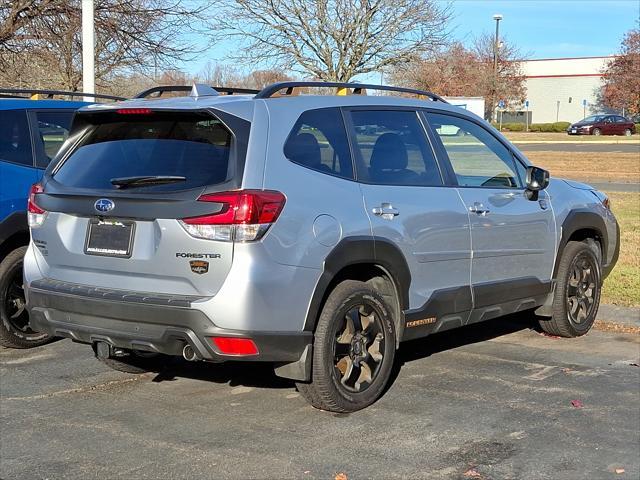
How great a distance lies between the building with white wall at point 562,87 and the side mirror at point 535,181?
81.9m

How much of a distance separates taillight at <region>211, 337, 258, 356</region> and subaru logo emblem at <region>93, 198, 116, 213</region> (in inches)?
36.8

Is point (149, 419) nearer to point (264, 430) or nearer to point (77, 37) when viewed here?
point (264, 430)

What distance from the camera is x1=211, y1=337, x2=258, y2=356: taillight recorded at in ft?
14.7

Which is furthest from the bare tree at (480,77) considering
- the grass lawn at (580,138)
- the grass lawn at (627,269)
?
the grass lawn at (627,269)

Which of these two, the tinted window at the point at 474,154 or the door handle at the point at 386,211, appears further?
the tinted window at the point at 474,154

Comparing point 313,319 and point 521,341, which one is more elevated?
point 313,319

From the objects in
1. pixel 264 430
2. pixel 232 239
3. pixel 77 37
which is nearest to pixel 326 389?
pixel 264 430

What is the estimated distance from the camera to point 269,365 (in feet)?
20.9

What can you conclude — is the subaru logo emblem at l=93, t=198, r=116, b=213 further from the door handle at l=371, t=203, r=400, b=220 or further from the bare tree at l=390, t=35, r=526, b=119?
the bare tree at l=390, t=35, r=526, b=119

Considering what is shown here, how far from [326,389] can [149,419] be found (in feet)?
3.55

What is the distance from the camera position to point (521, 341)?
7.09m

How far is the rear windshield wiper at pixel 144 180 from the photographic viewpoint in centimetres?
466

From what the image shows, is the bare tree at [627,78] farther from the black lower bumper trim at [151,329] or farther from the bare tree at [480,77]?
the black lower bumper trim at [151,329]

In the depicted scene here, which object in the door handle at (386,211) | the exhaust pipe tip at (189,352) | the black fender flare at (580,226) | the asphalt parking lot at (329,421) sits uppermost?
the door handle at (386,211)
